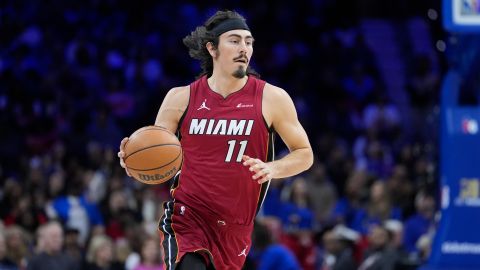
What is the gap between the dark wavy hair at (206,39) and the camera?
738 centimetres

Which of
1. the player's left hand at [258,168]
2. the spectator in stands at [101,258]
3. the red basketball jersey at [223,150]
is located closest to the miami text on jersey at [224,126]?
the red basketball jersey at [223,150]

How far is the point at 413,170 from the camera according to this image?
58.8 feet

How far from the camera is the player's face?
722 cm

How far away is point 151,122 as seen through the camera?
19422 mm

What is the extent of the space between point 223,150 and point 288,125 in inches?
18.4

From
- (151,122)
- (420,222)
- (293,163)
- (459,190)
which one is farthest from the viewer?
(151,122)

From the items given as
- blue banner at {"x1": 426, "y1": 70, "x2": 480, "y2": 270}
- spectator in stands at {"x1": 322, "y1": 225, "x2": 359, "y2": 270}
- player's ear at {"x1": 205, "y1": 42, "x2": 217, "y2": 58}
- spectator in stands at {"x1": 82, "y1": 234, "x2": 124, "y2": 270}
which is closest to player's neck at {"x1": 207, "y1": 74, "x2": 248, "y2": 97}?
player's ear at {"x1": 205, "y1": 42, "x2": 217, "y2": 58}

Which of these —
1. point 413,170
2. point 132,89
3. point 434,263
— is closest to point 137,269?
point 434,263

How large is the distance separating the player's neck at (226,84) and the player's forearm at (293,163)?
601 mm

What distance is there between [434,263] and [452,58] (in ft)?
7.15

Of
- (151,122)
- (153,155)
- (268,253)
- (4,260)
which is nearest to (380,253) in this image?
(268,253)

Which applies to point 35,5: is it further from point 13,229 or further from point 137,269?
point 137,269

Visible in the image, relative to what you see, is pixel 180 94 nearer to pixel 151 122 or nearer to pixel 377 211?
pixel 377 211

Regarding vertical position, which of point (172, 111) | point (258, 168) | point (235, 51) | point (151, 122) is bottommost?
point (151, 122)
